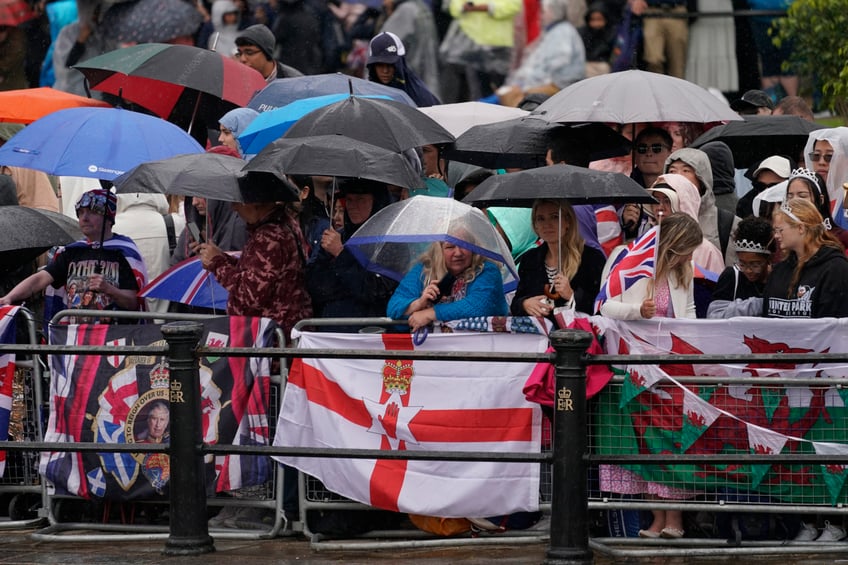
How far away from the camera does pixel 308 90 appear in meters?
12.2

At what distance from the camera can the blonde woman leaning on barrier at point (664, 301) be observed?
8.70 metres

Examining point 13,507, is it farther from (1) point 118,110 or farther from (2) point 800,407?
(2) point 800,407

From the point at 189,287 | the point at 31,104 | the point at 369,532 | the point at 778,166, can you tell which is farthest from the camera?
the point at 31,104

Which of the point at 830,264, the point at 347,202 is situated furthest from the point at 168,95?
the point at 830,264

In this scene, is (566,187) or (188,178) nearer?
(566,187)

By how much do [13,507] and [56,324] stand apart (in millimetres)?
1234

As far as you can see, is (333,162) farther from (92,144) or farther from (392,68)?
(392,68)

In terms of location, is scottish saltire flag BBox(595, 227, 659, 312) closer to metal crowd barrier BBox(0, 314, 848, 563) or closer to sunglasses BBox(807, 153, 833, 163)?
metal crowd barrier BBox(0, 314, 848, 563)

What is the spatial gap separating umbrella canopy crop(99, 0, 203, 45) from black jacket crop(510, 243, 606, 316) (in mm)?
10728

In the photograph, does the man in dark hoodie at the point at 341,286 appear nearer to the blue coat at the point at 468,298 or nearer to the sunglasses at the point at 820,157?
the blue coat at the point at 468,298

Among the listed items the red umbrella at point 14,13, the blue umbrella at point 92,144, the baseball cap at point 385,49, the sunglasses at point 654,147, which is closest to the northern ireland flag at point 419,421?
the blue umbrella at point 92,144

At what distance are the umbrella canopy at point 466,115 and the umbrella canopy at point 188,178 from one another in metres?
2.98

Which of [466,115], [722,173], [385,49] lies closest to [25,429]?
[466,115]

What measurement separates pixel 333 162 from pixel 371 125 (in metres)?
1.00
